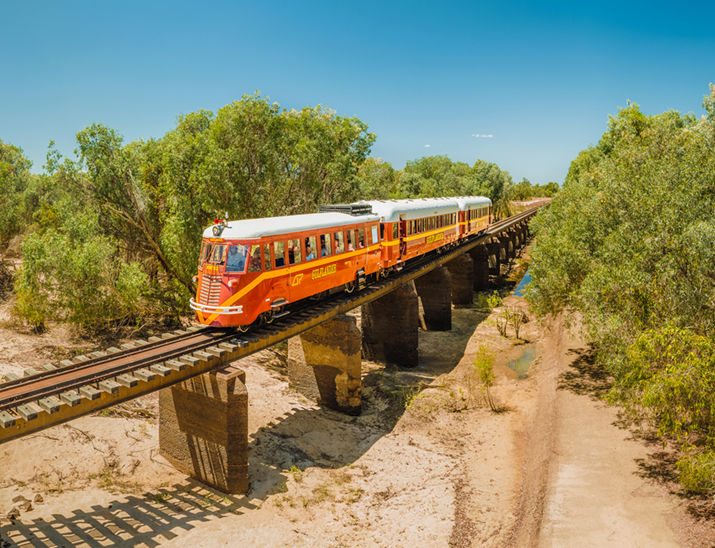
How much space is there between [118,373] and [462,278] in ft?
106

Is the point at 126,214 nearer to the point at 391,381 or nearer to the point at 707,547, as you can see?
the point at 391,381

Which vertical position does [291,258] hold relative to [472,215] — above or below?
below

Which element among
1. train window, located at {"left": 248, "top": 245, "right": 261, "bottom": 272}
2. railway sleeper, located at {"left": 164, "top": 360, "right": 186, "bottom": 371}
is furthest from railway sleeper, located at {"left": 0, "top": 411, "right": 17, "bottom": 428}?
train window, located at {"left": 248, "top": 245, "right": 261, "bottom": 272}

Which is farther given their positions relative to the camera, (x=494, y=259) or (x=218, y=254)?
(x=494, y=259)

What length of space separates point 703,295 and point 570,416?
716 centimetres

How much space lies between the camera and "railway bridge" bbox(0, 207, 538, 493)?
10211mm

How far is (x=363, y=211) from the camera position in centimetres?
2127

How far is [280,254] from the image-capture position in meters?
15.1

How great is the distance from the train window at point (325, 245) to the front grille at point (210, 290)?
14.5ft

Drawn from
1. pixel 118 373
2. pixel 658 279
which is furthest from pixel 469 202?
pixel 118 373

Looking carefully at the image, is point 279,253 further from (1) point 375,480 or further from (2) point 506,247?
(2) point 506,247

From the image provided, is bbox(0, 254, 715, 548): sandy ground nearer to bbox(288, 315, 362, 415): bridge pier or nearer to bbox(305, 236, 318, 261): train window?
bbox(288, 315, 362, 415): bridge pier

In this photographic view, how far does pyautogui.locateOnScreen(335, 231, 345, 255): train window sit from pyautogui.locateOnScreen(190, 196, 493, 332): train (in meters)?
0.04

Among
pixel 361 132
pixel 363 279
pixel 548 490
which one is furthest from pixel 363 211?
pixel 361 132
